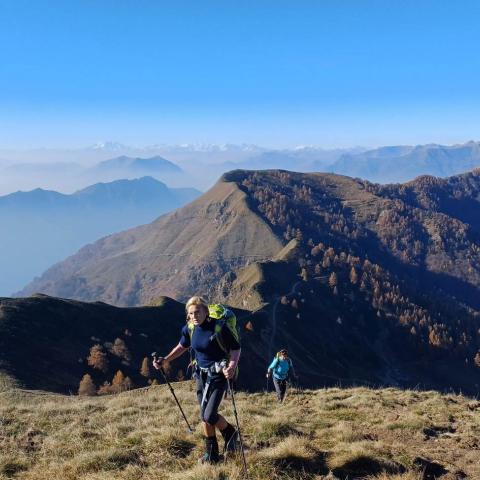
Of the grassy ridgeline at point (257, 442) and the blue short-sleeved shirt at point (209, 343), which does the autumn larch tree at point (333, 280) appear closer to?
the grassy ridgeline at point (257, 442)

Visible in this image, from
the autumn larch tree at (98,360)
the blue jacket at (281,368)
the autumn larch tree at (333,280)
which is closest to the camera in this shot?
the blue jacket at (281,368)

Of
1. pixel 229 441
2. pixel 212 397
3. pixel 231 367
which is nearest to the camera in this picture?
pixel 231 367

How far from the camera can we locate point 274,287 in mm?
147375

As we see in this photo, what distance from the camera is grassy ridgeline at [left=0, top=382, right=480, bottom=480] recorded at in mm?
10711

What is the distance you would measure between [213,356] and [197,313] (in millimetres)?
1247

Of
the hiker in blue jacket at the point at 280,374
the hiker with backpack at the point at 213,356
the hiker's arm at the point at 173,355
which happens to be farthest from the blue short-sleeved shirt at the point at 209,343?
the hiker in blue jacket at the point at 280,374

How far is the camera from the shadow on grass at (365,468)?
1082cm

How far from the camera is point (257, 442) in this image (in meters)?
A: 12.6

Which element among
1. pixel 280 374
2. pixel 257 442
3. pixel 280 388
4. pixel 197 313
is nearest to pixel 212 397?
pixel 197 313

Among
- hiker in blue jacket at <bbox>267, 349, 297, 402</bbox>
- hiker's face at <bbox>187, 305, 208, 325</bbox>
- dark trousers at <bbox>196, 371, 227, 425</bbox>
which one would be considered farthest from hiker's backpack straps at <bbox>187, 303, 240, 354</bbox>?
hiker in blue jacket at <bbox>267, 349, 297, 402</bbox>

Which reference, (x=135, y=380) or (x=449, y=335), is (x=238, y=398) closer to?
(x=135, y=380)

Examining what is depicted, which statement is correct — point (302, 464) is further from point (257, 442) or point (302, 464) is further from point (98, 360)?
point (98, 360)

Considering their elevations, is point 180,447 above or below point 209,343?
below

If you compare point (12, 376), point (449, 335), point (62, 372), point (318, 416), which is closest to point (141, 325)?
point (62, 372)
